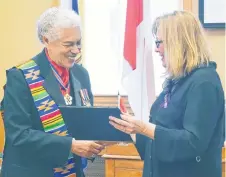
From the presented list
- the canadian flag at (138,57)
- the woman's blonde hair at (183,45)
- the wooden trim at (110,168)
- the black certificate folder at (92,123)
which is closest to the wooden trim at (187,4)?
the canadian flag at (138,57)

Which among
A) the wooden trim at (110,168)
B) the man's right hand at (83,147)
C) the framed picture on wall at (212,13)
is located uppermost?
the framed picture on wall at (212,13)

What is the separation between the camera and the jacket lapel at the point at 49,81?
186 cm

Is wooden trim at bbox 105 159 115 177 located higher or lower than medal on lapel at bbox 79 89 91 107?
lower

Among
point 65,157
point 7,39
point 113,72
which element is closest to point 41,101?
point 65,157

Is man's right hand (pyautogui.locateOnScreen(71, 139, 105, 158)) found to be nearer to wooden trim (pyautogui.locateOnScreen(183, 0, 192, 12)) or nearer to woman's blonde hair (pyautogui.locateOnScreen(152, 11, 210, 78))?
woman's blonde hair (pyautogui.locateOnScreen(152, 11, 210, 78))

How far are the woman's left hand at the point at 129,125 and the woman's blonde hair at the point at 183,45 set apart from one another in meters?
0.27

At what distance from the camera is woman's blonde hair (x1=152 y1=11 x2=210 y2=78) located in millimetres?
1745

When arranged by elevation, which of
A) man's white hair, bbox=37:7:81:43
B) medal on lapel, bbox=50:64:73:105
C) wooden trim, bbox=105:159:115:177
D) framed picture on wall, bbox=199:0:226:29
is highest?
man's white hair, bbox=37:7:81:43

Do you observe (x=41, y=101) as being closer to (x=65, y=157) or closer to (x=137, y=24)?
(x=65, y=157)

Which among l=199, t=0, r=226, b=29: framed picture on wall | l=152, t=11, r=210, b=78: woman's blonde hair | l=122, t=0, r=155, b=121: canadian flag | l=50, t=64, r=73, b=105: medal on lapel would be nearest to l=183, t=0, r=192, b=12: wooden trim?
l=199, t=0, r=226, b=29: framed picture on wall

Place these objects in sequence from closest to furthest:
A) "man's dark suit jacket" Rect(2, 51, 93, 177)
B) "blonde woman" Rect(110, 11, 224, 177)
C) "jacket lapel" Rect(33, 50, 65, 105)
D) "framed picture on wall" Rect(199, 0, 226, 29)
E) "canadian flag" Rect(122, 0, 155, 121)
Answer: "blonde woman" Rect(110, 11, 224, 177) → "man's dark suit jacket" Rect(2, 51, 93, 177) → "jacket lapel" Rect(33, 50, 65, 105) → "canadian flag" Rect(122, 0, 155, 121) → "framed picture on wall" Rect(199, 0, 226, 29)

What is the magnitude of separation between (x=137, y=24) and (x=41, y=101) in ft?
3.77

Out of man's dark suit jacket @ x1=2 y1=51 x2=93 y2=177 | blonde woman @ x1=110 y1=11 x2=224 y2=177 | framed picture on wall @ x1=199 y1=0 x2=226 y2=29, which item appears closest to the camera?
blonde woman @ x1=110 y1=11 x2=224 y2=177

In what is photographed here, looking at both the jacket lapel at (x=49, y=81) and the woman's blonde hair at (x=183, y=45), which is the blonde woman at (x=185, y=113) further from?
the jacket lapel at (x=49, y=81)
